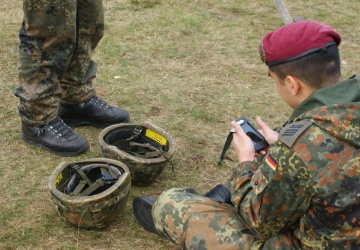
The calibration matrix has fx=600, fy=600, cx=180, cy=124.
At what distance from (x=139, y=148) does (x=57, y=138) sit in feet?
1.91

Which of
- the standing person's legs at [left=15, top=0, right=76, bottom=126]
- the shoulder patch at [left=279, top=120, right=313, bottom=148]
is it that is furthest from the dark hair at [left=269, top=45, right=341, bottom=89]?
the standing person's legs at [left=15, top=0, right=76, bottom=126]

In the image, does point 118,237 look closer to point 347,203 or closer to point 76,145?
point 76,145

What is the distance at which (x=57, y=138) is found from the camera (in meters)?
3.86

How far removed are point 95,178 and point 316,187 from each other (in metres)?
1.47

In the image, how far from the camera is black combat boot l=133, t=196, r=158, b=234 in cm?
316

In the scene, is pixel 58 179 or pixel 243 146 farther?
pixel 58 179

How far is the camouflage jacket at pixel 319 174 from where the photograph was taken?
85.6 inches

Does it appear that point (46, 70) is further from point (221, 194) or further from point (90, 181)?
point (221, 194)

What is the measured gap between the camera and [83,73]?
404 centimetres

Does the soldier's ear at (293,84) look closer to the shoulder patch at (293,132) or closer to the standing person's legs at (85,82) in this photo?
the shoulder patch at (293,132)

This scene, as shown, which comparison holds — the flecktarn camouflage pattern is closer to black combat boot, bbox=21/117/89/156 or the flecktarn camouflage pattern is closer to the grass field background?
the grass field background

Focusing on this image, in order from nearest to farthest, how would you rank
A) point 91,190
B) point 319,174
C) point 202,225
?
point 319,174
point 202,225
point 91,190

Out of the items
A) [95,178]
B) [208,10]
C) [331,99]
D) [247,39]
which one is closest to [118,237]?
[95,178]

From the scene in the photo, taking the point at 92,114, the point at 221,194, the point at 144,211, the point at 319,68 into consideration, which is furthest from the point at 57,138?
the point at 319,68
